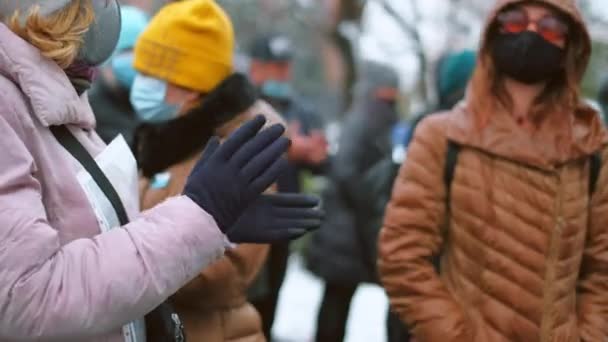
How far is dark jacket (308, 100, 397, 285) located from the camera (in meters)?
5.70

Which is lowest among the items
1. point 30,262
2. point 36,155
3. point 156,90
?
point 156,90

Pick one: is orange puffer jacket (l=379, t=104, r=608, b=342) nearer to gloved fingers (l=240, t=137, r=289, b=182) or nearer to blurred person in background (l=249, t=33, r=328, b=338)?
gloved fingers (l=240, t=137, r=289, b=182)

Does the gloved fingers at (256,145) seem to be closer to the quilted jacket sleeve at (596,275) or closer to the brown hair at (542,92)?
the brown hair at (542,92)

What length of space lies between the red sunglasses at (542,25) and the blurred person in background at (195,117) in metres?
0.88

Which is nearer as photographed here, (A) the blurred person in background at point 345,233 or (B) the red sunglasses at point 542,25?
(B) the red sunglasses at point 542,25

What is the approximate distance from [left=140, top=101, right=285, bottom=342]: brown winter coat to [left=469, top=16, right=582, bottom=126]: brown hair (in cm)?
79

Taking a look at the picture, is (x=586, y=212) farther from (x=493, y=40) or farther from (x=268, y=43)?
(x=268, y=43)

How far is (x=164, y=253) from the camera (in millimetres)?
1832

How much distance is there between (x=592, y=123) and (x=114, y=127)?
2.43 meters

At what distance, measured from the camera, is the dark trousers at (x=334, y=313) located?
5.90 m

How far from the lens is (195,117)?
3158 millimetres

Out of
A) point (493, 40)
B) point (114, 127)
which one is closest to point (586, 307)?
point (493, 40)

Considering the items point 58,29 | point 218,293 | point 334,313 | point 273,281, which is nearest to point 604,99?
point 334,313

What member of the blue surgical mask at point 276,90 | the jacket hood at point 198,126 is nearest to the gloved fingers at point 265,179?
the jacket hood at point 198,126
